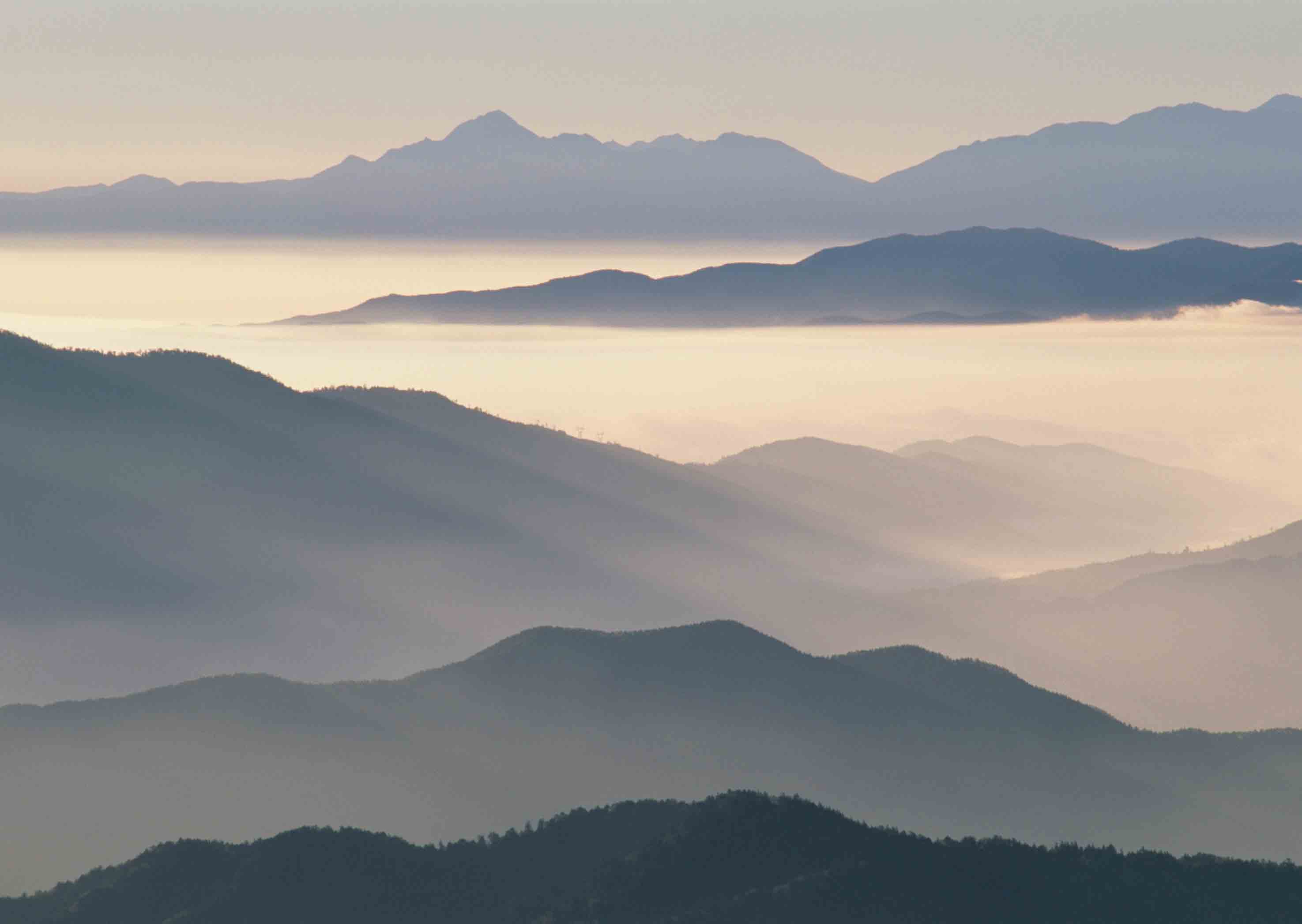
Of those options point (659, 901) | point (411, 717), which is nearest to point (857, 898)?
point (659, 901)

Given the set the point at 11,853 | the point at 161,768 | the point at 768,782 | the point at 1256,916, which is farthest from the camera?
the point at 768,782

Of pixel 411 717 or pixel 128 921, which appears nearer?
pixel 128 921

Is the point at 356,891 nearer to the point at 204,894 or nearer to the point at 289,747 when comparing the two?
the point at 204,894

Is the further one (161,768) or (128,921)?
(161,768)

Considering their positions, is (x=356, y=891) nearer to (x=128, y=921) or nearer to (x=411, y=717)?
(x=128, y=921)

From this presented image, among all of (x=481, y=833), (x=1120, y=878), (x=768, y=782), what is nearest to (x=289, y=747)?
(x=481, y=833)

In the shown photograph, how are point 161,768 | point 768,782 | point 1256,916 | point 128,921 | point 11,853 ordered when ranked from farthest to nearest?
point 768,782 < point 161,768 < point 11,853 < point 1256,916 < point 128,921
